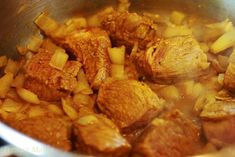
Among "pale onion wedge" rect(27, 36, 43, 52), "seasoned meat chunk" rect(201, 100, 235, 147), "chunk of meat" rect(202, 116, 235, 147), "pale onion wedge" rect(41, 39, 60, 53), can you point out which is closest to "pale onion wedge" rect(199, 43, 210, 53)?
"seasoned meat chunk" rect(201, 100, 235, 147)

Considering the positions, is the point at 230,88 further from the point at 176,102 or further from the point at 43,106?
the point at 43,106

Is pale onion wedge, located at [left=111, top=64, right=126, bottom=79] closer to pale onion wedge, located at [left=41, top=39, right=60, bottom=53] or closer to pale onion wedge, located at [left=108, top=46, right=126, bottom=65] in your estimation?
pale onion wedge, located at [left=108, top=46, right=126, bottom=65]

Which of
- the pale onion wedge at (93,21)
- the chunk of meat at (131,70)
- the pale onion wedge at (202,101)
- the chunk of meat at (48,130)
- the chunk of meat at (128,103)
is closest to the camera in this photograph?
the chunk of meat at (48,130)

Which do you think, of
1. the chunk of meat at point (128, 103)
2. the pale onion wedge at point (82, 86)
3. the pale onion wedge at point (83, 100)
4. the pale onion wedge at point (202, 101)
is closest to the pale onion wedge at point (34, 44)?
the pale onion wedge at point (82, 86)

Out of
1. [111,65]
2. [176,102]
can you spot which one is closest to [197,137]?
[176,102]

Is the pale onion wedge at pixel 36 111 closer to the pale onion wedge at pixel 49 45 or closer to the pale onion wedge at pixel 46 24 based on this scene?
the pale onion wedge at pixel 49 45
